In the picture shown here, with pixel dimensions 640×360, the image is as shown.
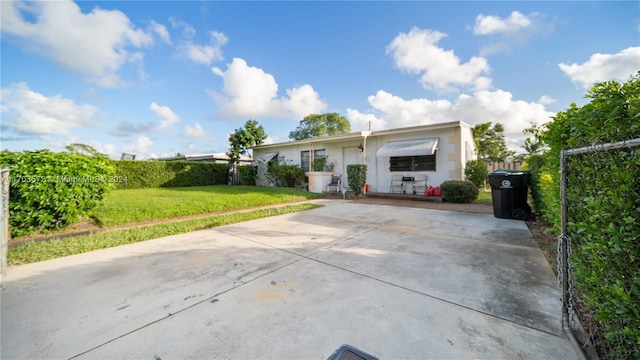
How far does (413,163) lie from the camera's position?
1114 centimetres

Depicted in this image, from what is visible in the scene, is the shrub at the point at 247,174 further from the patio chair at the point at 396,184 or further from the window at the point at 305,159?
the patio chair at the point at 396,184

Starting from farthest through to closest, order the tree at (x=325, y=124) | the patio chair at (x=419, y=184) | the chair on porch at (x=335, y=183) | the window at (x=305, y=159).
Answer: the tree at (x=325, y=124), the window at (x=305, y=159), the chair on porch at (x=335, y=183), the patio chair at (x=419, y=184)

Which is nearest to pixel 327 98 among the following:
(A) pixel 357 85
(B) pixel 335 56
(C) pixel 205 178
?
(A) pixel 357 85

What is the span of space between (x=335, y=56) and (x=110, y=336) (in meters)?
12.7

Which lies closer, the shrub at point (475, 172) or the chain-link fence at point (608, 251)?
the chain-link fence at point (608, 251)

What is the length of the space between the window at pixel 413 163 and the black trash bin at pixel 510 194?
4.55 meters

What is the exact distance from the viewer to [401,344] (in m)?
1.61

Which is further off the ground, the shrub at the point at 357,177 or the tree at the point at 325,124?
the tree at the point at 325,124

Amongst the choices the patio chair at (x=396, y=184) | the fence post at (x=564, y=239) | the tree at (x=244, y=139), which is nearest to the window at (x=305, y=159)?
the tree at (x=244, y=139)

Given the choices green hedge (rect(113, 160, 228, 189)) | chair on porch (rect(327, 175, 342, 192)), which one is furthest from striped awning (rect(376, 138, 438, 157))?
green hedge (rect(113, 160, 228, 189))

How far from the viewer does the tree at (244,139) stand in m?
17.1

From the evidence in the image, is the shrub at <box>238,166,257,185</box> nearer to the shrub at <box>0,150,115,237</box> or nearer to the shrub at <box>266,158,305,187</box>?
the shrub at <box>266,158,305,187</box>

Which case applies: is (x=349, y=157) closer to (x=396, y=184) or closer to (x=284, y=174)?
(x=396, y=184)

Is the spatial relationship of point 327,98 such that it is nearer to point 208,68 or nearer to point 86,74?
point 208,68
